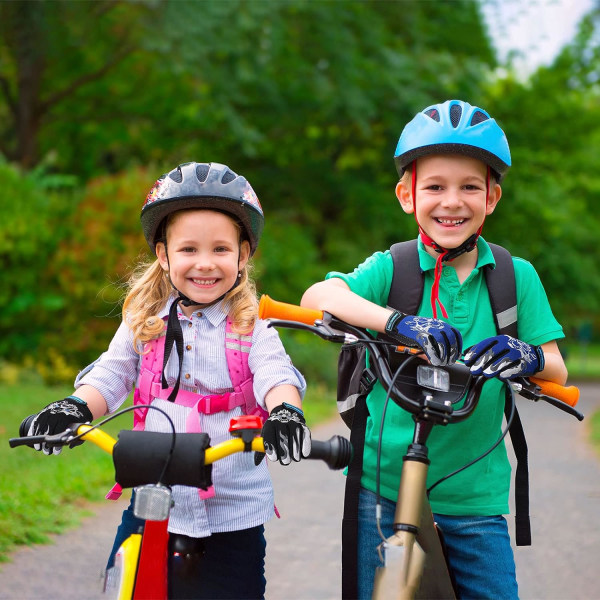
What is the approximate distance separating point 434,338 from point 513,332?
685 millimetres

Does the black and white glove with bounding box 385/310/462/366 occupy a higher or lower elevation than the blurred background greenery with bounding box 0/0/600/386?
lower

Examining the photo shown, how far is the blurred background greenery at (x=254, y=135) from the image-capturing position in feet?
45.3

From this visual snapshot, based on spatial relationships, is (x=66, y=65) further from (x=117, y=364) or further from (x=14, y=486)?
(x=117, y=364)

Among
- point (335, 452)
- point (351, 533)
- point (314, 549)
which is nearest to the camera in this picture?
point (335, 452)

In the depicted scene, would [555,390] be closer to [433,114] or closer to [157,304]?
[433,114]

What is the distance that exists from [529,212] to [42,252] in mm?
14101

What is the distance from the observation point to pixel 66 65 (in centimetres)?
1848

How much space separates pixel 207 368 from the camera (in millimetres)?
3074

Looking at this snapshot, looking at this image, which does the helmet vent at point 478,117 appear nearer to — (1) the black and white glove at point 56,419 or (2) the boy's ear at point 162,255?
(2) the boy's ear at point 162,255

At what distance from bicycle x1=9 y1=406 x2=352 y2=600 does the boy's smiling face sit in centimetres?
92

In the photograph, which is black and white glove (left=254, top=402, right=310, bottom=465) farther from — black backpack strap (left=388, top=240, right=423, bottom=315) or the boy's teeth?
the boy's teeth

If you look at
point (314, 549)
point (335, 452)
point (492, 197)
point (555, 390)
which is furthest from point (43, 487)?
point (555, 390)

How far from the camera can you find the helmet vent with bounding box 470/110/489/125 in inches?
117

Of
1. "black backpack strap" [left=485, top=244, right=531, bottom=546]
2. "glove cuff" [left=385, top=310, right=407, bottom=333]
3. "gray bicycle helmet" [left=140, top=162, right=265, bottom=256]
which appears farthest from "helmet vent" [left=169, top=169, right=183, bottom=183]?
"black backpack strap" [left=485, top=244, right=531, bottom=546]
